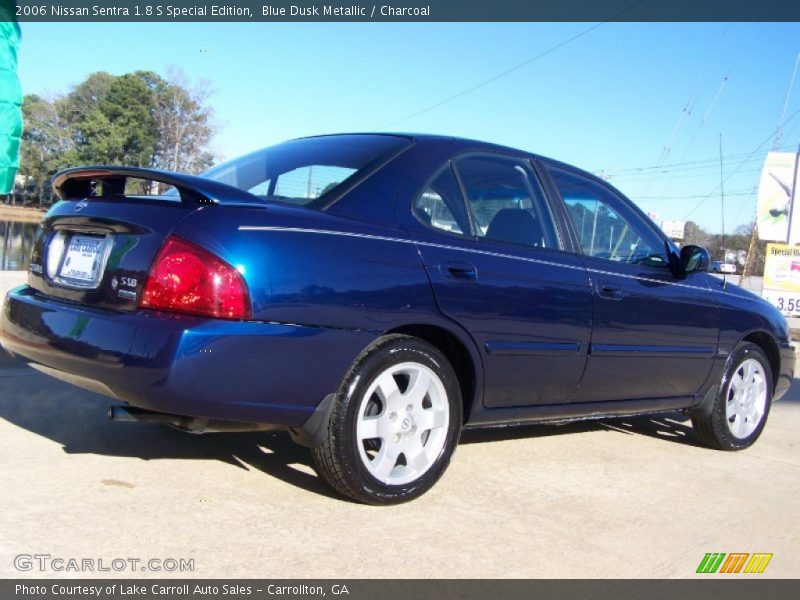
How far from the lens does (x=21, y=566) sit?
2.43m

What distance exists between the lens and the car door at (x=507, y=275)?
11.3ft

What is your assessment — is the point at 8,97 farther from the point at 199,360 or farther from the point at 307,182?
the point at 199,360

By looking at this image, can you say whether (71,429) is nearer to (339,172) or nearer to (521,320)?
Result: (339,172)

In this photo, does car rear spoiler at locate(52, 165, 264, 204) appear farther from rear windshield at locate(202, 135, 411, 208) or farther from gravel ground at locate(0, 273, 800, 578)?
gravel ground at locate(0, 273, 800, 578)

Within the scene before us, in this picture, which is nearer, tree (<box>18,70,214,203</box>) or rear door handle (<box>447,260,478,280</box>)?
rear door handle (<box>447,260,478,280</box>)

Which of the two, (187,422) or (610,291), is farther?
(610,291)

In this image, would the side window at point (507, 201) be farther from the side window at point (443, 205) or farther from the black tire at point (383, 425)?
the black tire at point (383, 425)

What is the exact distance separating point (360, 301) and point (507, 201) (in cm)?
127

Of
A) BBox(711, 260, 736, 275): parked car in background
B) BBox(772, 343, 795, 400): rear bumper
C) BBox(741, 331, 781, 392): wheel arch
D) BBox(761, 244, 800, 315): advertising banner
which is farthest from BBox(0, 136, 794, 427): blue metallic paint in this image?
BBox(761, 244, 800, 315): advertising banner

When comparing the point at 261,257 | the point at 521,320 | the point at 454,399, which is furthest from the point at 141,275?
the point at 521,320

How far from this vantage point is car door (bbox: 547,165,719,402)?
13.5 ft

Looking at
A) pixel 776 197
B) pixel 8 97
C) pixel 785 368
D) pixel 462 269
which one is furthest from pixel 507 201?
pixel 776 197

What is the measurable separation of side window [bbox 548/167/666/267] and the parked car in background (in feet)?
1.52

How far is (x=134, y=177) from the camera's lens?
311cm
